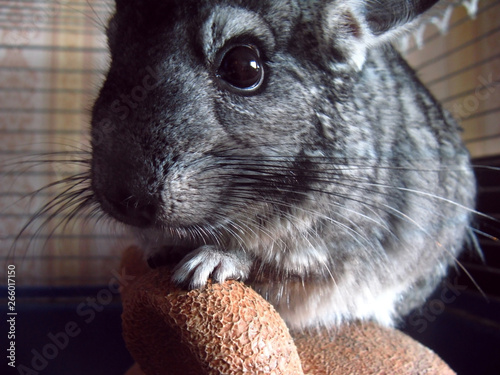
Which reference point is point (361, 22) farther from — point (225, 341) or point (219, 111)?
point (225, 341)

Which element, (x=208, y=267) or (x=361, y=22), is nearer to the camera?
(x=208, y=267)

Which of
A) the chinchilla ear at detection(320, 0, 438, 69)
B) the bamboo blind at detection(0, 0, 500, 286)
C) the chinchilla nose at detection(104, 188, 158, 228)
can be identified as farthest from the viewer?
the bamboo blind at detection(0, 0, 500, 286)

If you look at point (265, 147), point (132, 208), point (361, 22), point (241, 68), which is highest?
point (361, 22)

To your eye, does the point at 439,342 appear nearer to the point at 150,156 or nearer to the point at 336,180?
the point at 336,180

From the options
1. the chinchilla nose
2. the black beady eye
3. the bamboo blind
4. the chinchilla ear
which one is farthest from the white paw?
the bamboo blind

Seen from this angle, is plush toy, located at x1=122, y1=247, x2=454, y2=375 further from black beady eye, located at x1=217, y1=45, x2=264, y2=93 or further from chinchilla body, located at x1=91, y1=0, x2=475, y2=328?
black beady eye, located at x1=217, y1=45, x2=264, y2=93

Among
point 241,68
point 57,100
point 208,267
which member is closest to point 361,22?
point 241,68

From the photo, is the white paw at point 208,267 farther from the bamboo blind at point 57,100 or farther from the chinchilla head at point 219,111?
the bamboo blind at point 57,100

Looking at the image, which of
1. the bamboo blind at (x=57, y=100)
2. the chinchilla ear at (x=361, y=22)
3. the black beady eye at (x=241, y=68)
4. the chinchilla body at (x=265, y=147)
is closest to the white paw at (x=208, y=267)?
the chinchilla body at (x=265, y=147)
